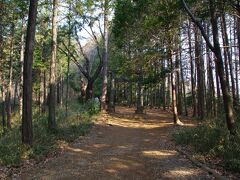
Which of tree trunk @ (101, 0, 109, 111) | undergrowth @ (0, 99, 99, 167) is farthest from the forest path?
tree trunk @ (101, 0, 109, 111)

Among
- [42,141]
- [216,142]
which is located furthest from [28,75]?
[216,142]

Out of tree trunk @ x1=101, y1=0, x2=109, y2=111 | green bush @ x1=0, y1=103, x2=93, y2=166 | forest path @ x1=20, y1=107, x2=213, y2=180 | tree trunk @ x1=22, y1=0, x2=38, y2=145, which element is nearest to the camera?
forest path @ x1=20, y1=107, x2=213, y2=180

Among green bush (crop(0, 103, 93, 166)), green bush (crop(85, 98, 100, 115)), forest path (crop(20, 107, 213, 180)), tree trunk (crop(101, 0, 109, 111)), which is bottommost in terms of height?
forest path (crop(20, 107, 213, 180))

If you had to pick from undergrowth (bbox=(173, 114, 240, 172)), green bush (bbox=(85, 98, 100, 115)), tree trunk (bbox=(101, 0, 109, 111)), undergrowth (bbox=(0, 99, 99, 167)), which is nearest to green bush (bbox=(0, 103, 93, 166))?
undergrowth (bbox=(0, 99, 99, 167))

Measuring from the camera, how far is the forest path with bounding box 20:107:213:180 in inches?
399

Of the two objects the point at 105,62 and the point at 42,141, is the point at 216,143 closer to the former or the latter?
the point at 42,141

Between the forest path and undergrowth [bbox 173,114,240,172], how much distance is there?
0.77 meters

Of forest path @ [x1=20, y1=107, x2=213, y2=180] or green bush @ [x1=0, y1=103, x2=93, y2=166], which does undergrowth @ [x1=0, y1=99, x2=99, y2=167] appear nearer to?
green bush @ [x1=0, y1=103, x2=93, y2=166]

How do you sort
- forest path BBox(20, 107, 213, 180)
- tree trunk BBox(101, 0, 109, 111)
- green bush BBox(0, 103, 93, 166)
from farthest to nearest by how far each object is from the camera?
1. tree trunk BBox(101, 0, 109, 111)
2. green bush BBox(0, 103, 93, 166)
3. forest path BBox(20, 107, 213, 180)

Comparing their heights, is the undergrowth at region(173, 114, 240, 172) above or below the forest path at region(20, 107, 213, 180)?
above

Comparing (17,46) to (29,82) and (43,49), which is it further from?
(29,82)

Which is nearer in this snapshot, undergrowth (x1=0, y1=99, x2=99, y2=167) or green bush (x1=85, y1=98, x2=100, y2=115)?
undergrowth (x1=0, y1=99, x2=99, y2=167)

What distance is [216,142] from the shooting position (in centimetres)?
1226

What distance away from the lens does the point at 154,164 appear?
452 inches
